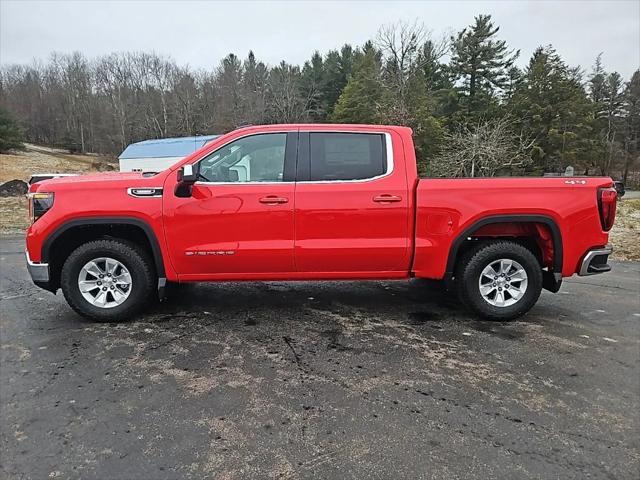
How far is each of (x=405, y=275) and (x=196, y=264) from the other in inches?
81.4

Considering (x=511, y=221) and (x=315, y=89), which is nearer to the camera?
(x=511, y=221)

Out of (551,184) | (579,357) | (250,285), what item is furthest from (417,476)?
(250,285)

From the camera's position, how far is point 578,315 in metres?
4.81

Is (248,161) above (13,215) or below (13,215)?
above

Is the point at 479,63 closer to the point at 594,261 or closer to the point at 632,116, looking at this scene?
the point at 632,116

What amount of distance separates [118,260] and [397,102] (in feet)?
114

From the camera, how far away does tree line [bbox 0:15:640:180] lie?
37.0 meters

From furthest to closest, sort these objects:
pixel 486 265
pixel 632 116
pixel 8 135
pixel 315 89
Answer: pixel 315 89
pixel 632 116
pixel 8 135
pixel 486 265

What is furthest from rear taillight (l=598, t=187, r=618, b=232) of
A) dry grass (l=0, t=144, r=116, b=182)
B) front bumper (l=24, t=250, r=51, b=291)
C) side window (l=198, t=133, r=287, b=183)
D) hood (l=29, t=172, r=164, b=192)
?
dry grass (l=0, t=144, r=116, b=182)

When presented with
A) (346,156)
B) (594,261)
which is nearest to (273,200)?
(346,156)

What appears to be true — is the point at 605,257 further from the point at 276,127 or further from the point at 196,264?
the point at 196,264

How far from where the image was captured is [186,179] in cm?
408

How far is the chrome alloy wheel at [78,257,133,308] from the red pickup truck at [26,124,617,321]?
0.01 metres

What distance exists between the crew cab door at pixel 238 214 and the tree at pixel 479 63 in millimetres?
43150
